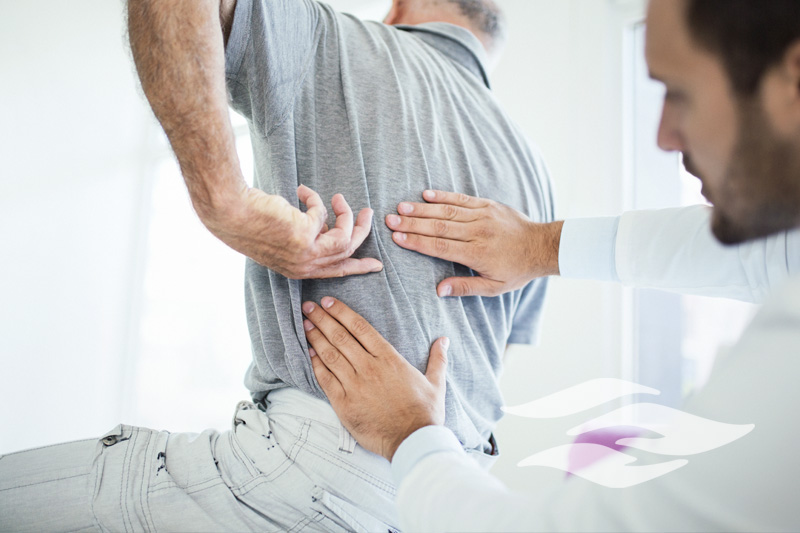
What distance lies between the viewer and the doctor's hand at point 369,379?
0.80 metres

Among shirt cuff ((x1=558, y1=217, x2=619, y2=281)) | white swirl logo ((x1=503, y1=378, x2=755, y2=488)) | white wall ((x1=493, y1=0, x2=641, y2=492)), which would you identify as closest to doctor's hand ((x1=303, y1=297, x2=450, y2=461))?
white swirl logo ((x1=503, y1=378, x2=755, y2=488))

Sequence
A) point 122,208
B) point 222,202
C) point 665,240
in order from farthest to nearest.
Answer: point 122,208, point 665,240, point 222,202

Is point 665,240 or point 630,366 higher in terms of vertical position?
point 665,240

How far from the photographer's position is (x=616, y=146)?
190cm

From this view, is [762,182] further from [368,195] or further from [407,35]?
[407,35]

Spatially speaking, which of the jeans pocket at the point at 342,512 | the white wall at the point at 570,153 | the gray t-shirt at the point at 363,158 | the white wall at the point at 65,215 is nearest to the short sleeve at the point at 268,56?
the gray t-shirt at the point at 363,158

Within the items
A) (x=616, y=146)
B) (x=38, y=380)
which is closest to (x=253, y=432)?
(x=616, y=146)

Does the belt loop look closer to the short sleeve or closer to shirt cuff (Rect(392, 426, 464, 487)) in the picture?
shirt cuff (Rect(392, 426, 464, 487))

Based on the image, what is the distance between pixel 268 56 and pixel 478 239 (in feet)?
1.59

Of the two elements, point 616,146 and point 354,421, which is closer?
point 354,421

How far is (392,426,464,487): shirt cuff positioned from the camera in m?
0.69

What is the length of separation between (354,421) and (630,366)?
1.33 m

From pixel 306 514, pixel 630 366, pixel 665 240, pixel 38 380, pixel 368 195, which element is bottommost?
pixel 38 380

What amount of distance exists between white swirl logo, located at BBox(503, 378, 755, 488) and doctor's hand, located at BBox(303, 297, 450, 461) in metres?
0.25
